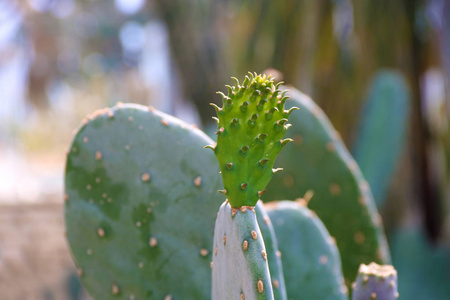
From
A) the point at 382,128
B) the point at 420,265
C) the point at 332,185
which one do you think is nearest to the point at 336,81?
the point at 420,265

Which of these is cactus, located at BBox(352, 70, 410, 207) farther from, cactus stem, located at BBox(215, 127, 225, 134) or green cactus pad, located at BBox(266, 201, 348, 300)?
cactus stem, located at BBox(215, 127, 225, 134)

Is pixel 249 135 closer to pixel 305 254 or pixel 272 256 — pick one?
pixel 272 256

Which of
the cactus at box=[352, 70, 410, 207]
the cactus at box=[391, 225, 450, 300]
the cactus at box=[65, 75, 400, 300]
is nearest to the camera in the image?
the cactus at box=[65, 75, 400, 300]

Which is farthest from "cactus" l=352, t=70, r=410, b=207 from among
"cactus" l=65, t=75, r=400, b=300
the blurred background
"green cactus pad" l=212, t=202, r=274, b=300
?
"green cactus pad" l=212, t=202, r=274, b=300

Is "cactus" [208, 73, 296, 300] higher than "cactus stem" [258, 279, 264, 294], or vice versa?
"cactus" [208, 73, 296, 300]

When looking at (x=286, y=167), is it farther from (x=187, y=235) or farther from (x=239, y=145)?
(x=239, y=145)

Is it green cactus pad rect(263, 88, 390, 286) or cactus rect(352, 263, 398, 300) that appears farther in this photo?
green cactus pad rect(263, 88, 390, 286)

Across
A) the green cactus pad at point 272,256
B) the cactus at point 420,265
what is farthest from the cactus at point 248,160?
the cactus at point 420,265
